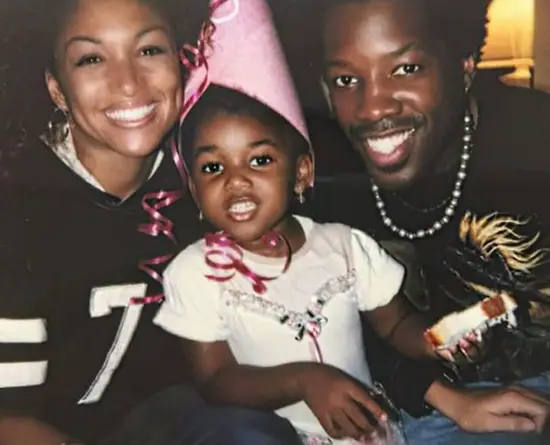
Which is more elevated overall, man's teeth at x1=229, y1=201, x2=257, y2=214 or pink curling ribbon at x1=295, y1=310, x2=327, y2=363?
man's teeth at x1=229, y1=201, x2=257, y2=214

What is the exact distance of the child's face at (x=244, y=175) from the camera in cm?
99

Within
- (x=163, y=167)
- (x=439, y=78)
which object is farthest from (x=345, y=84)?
(x=163, y=167)

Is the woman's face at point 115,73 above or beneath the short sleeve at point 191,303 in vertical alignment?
above

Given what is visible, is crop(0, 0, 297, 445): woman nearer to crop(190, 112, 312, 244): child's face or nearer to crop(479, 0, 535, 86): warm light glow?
crop(190, 112, 312, 244): child's face

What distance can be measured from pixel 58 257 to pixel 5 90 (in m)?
0.22

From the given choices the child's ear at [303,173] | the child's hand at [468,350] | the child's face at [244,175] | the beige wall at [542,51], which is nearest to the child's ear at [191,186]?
the child's face at [244,175]

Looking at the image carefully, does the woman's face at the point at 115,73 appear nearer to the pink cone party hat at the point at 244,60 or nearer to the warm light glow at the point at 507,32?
the pink cone party hat at the point at 244,60

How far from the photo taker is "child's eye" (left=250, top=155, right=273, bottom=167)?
0.99m

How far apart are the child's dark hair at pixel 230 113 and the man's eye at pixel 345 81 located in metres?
0.08

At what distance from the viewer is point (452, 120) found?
1.06m

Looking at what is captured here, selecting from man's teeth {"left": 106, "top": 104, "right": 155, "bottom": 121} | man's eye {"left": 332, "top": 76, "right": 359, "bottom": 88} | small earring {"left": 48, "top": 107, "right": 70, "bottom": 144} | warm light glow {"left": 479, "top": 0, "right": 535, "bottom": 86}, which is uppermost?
warm light glow {"left": 479, "top": 0, "right": 535, "bottom": 86}

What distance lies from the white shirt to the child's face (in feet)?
0.13

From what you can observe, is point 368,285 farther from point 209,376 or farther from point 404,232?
point 209,376

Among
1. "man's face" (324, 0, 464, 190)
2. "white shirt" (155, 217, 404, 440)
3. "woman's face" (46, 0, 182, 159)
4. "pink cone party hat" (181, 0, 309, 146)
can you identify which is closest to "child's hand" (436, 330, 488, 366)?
"white shirt" (155, 217, 404, 440)
